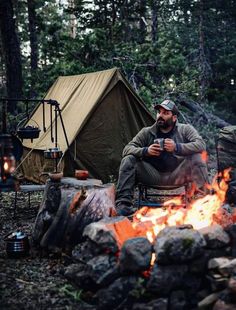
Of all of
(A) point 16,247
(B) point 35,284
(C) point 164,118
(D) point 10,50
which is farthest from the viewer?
(D) point 10,50

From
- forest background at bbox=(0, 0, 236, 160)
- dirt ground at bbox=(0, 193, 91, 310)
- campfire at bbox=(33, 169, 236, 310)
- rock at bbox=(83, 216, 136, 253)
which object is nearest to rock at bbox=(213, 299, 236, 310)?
campfire at bbox=(33, 169, 236, 310)

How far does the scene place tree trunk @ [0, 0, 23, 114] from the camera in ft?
38.8

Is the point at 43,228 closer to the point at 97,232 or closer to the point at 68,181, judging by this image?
the point at 68,181

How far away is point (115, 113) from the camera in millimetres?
8070

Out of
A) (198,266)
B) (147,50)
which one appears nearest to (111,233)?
(198,266)

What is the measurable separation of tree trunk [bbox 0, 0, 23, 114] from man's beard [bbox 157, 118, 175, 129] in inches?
298

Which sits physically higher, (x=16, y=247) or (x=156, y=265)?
(x=156, y=265)

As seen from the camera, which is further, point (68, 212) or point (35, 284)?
point (68, 212)

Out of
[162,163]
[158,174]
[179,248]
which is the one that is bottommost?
[179,248]

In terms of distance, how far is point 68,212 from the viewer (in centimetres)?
461

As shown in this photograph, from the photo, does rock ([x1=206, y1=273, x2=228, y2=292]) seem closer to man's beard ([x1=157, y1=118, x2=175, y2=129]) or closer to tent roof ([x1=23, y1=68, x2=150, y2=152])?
man's beard ([x1=157, y1=118, x2=175, y2=129])

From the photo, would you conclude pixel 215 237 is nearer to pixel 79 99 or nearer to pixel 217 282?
pixel 217 282

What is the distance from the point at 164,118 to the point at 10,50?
314 inches

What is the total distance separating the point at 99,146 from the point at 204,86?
30.7ft
